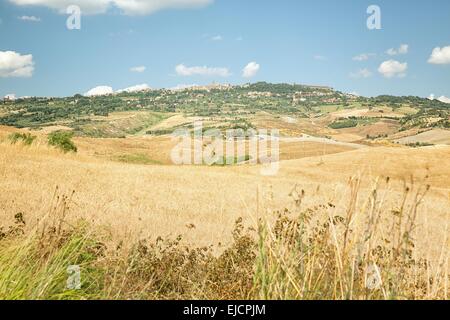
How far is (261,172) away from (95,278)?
36887mm

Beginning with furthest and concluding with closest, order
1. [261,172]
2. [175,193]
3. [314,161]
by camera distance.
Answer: [314,161] → [261,172] → [175,193]

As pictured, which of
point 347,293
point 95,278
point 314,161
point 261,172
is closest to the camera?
point 347,293

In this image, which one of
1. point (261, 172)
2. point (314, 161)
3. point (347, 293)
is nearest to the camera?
point (347, 293)

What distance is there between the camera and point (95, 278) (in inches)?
241

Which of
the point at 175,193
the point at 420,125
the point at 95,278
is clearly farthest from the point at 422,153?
the point at 420,125
